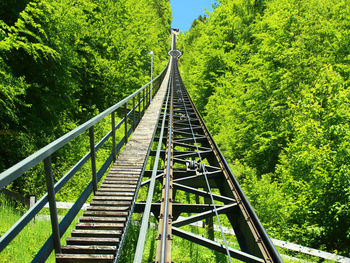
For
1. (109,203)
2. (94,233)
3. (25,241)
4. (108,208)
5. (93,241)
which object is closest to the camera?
(93,241)

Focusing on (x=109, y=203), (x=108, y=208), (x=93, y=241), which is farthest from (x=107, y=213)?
(x=93, y=241)

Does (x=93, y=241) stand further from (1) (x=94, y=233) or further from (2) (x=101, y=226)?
(2) (x=101, y=226)

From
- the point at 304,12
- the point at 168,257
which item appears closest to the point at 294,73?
the point at 304,12

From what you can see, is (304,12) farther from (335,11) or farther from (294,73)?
(294,73)

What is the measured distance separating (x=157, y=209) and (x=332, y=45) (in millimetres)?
13641

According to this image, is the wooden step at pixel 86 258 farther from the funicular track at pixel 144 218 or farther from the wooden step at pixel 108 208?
the wooden step at pixel 108 208

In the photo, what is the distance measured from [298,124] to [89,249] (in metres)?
9.82

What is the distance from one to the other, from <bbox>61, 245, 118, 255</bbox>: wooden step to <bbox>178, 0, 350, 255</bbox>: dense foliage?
307 inches

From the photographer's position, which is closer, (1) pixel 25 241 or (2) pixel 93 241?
(2) pixel 93 241

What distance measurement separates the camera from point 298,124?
997cm

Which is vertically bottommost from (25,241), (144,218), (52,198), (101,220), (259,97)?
(25,241)

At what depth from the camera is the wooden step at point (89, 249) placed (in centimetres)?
249

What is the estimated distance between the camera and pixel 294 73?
1307 cm

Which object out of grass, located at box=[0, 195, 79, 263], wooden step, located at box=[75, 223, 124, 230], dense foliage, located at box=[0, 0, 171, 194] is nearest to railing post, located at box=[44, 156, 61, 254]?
wooden step, located at box=[75, 223, 124, 230]
